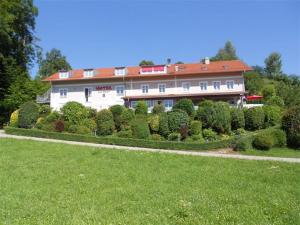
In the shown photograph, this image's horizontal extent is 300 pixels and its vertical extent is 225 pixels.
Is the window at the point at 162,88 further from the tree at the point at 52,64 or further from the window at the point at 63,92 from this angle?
the tree at the point at 52,64

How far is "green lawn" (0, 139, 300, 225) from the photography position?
7434 mm

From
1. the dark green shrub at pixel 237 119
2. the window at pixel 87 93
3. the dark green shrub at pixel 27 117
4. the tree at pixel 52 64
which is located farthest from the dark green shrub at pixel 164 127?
the tree at pixel 52 64

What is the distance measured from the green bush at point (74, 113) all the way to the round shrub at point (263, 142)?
17.0m

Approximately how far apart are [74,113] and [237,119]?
606 inches

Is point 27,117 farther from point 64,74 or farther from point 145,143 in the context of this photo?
point 64,74

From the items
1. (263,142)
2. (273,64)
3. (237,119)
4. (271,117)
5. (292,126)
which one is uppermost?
(273,64)

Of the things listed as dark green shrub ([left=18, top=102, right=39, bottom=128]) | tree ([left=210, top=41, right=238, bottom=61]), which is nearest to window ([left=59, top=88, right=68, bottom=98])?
dark green shrub ([left=18, top=102, right=39, bottom=128])

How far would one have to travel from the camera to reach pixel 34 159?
17.0m

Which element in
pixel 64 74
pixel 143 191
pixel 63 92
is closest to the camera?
pixel 143 191

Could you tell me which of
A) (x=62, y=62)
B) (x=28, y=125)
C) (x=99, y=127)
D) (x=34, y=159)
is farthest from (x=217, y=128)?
(x=62, y=62)

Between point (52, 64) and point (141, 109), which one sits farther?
point (52, 64)

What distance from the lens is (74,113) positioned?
3747 cm

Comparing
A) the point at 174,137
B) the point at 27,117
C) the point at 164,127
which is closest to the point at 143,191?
the point at 174,137

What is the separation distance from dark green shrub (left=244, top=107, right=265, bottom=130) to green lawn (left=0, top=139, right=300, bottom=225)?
62.1 feet
